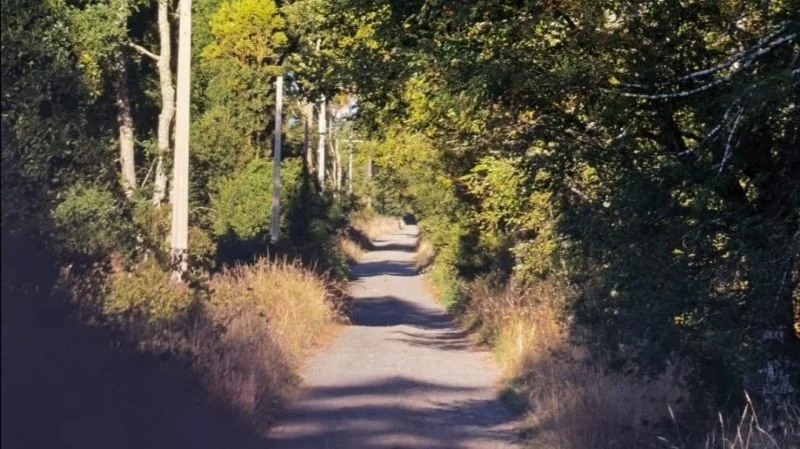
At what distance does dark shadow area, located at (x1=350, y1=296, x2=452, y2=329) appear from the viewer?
2817 cm

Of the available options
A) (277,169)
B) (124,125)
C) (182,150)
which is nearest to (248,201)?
(277,169)

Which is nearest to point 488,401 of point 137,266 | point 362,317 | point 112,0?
point 137,266

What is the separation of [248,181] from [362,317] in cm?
587

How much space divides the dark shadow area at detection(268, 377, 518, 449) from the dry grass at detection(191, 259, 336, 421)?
0.47 m

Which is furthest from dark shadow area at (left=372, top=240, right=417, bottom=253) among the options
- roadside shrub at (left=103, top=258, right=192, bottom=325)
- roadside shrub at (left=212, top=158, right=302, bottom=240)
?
roadside shrub at (left=103, top=258, right=192, bottom=325)

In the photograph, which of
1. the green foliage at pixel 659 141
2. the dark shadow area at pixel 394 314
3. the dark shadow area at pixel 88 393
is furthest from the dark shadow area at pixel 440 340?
the green foliage at pixel 659 141

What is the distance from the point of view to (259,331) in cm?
1669

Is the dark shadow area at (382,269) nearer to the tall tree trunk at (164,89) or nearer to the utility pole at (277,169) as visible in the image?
the utility pole at (277,169)

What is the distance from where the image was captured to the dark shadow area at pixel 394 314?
28172 millimetres

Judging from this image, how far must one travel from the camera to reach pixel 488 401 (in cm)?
1602

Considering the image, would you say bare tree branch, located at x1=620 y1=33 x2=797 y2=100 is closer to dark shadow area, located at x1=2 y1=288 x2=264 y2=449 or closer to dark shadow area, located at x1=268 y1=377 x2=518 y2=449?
dark shadow area, located at x1=268 y1=377 x2=518 y2=449

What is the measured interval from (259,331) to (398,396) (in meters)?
2.39

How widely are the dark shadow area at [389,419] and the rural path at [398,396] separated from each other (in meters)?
0.01

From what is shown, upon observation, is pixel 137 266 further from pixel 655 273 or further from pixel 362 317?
pixel 362 317
